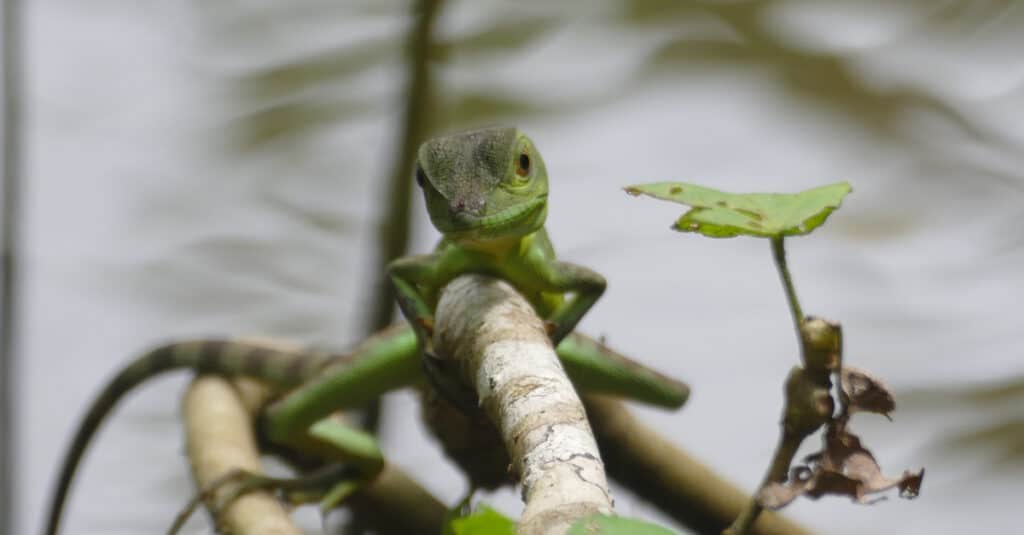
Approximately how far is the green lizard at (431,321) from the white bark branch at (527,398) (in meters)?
0.14

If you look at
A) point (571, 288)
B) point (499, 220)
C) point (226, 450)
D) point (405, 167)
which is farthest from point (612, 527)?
point (405, 167)

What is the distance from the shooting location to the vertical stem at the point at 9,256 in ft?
10.2

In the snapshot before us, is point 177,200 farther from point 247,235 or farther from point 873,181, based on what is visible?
point 873,181

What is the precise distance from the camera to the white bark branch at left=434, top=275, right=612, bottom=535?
988 millimetres

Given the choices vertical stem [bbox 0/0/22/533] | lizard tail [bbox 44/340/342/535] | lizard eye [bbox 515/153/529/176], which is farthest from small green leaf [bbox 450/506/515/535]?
vertical stem [bbox 0/0/22/533]

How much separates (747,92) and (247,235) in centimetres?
273

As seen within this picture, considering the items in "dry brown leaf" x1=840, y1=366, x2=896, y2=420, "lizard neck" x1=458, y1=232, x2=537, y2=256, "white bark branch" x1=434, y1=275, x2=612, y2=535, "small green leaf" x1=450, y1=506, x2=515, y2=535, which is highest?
"lizard neck" x1=458, y1=232, x2=537, y2=256

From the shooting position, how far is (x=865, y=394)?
122 centimetres

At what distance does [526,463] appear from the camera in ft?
3.63

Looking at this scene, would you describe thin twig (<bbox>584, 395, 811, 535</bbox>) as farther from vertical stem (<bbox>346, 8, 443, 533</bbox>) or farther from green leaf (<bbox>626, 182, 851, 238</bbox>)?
green leaf (<bbox>626, 182, 851, 238</bbox>)

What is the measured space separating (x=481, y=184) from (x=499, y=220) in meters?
0.07

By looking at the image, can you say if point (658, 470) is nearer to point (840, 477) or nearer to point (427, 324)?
point (427, 324)

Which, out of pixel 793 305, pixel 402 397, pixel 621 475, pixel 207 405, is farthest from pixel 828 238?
pixel 793 305

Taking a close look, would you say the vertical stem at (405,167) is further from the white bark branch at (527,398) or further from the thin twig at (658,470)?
the white bark branch at (527,398)
